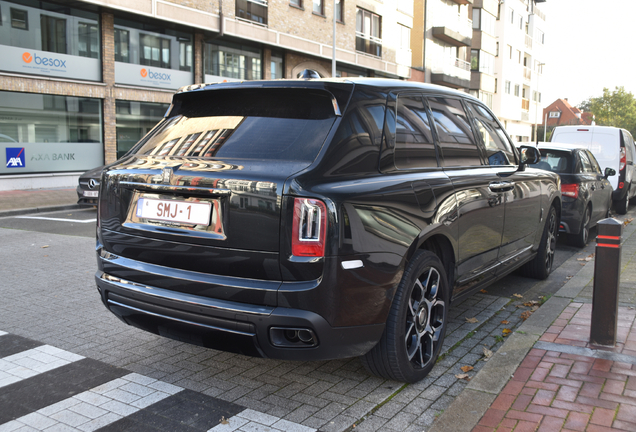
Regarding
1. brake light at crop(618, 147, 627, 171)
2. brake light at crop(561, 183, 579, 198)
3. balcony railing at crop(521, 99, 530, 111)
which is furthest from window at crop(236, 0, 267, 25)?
balcony railing at crop(521, 99, 530, 111)

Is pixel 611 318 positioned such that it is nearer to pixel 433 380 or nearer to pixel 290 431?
pixel 433 380

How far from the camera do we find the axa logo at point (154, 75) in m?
21.1

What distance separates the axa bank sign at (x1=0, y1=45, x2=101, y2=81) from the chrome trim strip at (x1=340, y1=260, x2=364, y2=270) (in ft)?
58.0

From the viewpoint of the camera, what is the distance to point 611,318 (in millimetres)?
4051

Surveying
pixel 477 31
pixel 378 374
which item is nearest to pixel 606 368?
pixel 378 374

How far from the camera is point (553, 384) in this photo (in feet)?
11.4

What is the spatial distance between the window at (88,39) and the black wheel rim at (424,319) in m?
18.5

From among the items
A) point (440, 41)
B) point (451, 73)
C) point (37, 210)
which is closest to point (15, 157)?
point (37, 210)

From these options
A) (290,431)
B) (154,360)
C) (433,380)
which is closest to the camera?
(290,431)

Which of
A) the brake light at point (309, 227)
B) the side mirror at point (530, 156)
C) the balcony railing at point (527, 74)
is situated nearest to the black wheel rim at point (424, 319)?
the brake light at point (309, 227)

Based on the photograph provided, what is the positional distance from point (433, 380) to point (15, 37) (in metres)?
18.0

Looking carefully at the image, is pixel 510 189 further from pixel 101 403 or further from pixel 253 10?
pixel 253 10

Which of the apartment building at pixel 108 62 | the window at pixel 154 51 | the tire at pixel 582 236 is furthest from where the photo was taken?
the window at pixel 154 51

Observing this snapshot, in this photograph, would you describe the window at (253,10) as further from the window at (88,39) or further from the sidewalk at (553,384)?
the sidewalk at (553,384)
